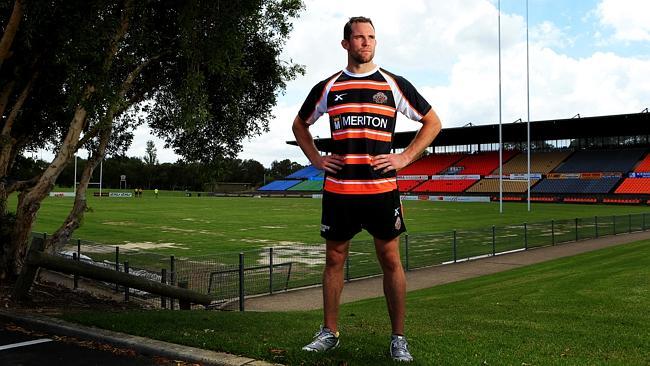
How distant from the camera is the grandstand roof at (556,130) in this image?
6166 cm

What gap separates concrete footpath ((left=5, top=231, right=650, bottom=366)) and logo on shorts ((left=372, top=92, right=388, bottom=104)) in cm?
210

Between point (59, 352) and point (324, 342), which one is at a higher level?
point (324, 342)

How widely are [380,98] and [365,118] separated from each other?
0.62 ft

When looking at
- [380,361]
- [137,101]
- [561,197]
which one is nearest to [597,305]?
[380,361]

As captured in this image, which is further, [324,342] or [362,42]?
[324,342]

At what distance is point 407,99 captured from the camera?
390cm

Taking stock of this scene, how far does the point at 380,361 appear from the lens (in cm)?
388

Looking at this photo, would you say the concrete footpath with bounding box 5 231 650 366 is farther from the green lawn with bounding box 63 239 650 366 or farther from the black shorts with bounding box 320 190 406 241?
the black shorts with bounding box 320 190 406 241

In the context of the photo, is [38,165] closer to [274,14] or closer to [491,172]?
[274,14]

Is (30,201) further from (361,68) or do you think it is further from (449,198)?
(449,198)

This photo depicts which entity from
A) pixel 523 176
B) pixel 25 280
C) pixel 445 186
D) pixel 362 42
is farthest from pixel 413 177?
pixel 362 42

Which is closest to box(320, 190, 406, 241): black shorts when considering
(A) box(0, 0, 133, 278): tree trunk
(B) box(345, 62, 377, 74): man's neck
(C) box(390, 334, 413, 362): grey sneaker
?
(C) box(390, 334, 413, 362): grey sneaker

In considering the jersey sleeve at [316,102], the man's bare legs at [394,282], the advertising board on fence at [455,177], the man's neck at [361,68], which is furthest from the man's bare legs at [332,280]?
the advertising board on fence at [455,177]

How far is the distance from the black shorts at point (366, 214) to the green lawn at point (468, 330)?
95 cm
